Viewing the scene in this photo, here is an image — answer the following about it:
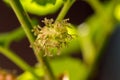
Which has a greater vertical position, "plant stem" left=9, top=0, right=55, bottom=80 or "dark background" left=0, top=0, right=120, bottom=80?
"dark background" left=0, top=0, right=120, bottom=80

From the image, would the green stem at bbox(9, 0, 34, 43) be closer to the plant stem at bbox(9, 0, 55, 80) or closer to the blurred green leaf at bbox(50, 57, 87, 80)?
the plant stem at bbox(9, 0, 55, 80)

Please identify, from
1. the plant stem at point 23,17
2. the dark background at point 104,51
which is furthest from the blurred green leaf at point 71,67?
the plant stem at point 23,17

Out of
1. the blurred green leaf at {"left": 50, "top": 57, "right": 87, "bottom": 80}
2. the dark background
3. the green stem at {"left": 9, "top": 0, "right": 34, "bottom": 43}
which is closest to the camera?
the green stem at {"left": 9, "top": 0, "right": 34, "bottom": 43}

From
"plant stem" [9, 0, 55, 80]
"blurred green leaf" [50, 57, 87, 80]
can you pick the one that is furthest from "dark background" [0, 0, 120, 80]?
"plant stem" [9, 0, 55, 80]

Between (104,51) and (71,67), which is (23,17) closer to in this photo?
(71,67)

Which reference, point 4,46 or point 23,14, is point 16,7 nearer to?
point 23,14

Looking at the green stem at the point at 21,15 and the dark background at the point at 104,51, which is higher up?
the dark background at the point at 104,51

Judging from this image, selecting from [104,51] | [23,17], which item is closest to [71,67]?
[104,51]

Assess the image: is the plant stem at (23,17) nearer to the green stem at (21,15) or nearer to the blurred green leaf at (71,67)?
the green stem at (21,15)

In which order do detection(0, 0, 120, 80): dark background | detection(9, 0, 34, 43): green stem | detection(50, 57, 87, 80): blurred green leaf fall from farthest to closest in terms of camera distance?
1. detection(0, 0, 120, 80): dark background
2. detection(50, 57, 87, 80): blurred green leaf
3. detection(9, 0, 34, 43): green stem

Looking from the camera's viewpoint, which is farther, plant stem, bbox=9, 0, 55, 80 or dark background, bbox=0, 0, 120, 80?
dark background, bbox=0, 0, 120, 80

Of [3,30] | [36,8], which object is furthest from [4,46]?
[3,30]
